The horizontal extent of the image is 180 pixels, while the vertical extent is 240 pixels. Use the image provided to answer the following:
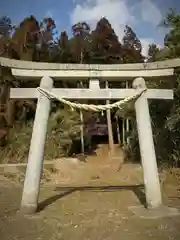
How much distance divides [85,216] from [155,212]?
41.4 inches

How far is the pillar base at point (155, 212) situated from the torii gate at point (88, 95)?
3.3 inches

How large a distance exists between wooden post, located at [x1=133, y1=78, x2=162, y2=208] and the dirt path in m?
0.44

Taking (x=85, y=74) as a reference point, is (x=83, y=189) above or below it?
below

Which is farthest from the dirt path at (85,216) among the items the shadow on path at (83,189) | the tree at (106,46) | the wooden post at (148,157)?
the tree at (106,46)

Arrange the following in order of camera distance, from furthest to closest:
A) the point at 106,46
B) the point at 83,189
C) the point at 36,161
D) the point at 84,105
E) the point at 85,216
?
the point at 106,46, the point at 83,189, the point at 84,105, the point at 36,161, the point at 85,216

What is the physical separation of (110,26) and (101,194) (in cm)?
1020

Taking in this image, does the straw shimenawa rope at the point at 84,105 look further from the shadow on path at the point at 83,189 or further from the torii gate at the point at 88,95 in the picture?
the shadow on path at the point at 83,189

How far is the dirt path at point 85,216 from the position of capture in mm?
3881

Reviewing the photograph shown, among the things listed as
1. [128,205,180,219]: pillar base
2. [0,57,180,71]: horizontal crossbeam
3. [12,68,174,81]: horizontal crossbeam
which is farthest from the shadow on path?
[0,57,180,71]: horizontal crossbeam

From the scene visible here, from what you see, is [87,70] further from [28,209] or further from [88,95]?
[28,209]

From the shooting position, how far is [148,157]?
4973 millimetres

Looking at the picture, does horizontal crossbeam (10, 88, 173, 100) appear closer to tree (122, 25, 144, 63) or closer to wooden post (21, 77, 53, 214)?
wooden post (21, 77, 53, 214)

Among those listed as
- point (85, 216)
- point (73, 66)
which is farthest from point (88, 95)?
point (85, 216)

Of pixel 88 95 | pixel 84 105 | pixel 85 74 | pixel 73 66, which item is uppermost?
pixel 73 66
